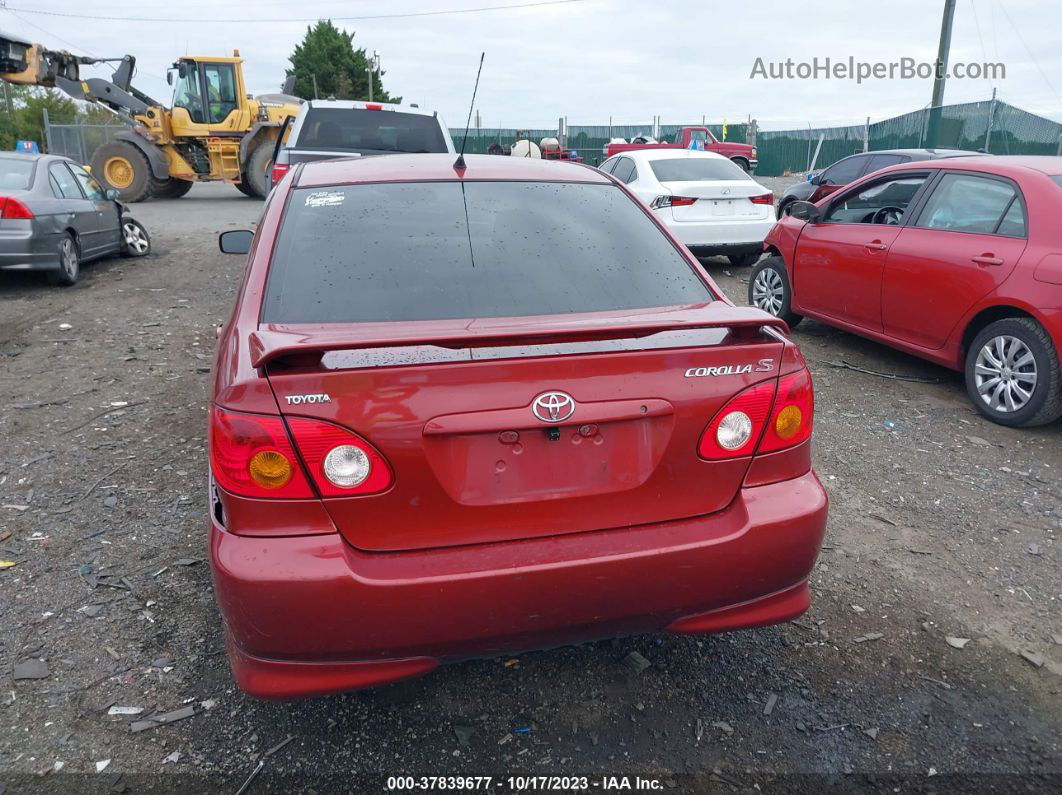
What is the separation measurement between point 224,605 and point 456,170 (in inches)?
75.6

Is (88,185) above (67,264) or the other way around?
above

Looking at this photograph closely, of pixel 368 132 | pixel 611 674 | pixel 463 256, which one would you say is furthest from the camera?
pixel 368 132

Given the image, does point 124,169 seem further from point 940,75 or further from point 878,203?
point 940,75

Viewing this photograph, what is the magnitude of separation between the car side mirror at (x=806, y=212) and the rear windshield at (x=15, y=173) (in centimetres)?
830

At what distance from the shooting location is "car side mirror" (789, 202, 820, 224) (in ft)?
22.6

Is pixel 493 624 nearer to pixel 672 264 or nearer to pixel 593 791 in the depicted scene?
pixel 593 791

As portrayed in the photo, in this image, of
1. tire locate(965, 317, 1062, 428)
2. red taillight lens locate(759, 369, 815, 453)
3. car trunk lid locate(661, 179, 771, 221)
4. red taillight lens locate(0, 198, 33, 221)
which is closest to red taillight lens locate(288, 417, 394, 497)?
red taillight lens locate(759, 369, 815, 453)

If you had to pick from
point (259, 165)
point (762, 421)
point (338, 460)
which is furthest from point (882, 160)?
point (259, 165)

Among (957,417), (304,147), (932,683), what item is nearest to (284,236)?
(932,683)

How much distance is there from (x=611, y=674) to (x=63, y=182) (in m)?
9.81

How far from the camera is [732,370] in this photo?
2.24m

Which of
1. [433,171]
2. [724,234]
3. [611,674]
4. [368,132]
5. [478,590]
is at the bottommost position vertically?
[611,674]

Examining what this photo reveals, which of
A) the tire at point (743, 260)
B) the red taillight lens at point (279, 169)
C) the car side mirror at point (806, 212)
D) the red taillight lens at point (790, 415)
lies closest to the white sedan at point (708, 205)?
the tire at point (743, 260)

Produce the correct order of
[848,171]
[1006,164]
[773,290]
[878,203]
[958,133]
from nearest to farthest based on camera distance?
[1006,164], [878,203], [773,290], [848,171], [958,133]
